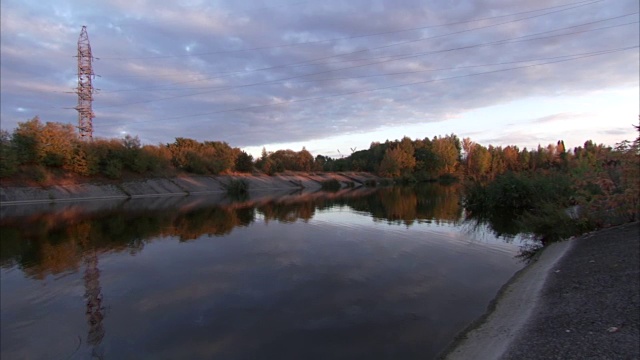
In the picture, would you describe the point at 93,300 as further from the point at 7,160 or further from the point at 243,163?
the point at 243,163

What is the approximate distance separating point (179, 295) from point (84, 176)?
179 feet

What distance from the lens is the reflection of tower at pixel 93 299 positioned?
816 centimetres

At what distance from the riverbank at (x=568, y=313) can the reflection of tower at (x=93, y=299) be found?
680cm

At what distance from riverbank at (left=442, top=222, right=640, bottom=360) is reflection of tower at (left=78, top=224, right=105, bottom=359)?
22.3ft

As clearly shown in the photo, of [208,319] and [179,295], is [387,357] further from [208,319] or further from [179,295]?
[179,295]

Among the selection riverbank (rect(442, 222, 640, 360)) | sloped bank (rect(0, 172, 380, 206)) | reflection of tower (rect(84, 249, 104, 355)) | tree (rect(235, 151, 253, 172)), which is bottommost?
reflection of tower (rect(84, 249, 104, 355))

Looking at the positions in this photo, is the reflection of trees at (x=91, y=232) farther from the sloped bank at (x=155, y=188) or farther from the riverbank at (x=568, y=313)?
the sloped bank at (x=155, y=188)

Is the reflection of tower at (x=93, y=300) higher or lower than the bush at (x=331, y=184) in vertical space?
lower

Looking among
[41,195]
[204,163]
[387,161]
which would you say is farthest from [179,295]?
[387,161]

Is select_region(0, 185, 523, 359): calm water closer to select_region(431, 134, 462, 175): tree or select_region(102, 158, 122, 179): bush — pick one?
select_region(102, 158, 122, 179): bush

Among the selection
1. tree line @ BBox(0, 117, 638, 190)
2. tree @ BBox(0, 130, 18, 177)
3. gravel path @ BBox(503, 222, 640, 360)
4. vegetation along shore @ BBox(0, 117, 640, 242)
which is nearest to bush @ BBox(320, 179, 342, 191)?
vegetation along shore @ BBox(0, 117, 640, 242)

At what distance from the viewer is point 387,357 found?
715cm

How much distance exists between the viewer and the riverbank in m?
5.78

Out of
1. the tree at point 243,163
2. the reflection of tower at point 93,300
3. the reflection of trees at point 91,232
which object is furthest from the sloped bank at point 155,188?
the reflection of tower at point 93,300
